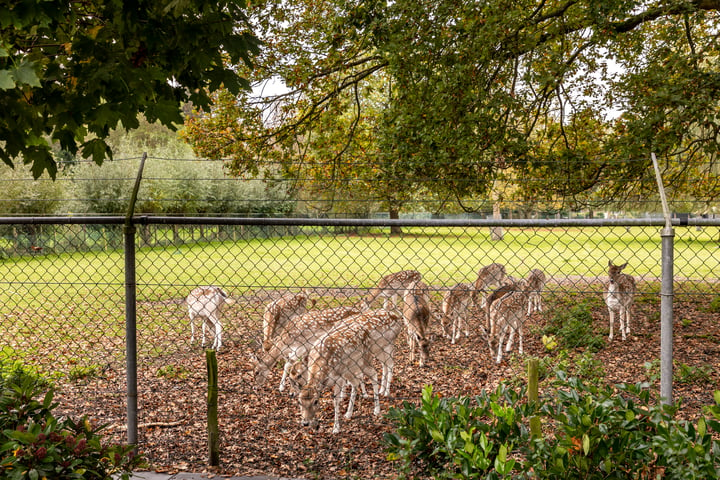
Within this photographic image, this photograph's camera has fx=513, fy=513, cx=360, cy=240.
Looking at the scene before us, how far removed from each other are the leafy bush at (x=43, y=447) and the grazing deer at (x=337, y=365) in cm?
222

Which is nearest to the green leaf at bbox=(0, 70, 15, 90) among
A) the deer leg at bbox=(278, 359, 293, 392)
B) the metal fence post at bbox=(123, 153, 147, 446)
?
the metal fence post at bbox=(123, 153, 147, 446)

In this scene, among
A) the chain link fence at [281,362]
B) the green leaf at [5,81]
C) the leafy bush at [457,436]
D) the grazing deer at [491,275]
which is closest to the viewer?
the green leaf at [5,81]

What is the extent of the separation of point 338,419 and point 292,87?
7682 millimetres

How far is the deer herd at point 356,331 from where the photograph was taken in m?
5.19

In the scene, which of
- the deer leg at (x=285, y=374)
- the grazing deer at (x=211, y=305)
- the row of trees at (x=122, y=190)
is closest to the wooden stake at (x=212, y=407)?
the deer leg at (x=285, y=374)

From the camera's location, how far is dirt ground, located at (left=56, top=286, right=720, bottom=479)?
4289 mm

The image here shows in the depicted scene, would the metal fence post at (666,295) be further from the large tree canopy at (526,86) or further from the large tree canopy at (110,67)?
the large tree canopy at (526,86)

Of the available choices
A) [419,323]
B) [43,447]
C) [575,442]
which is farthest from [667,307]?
[419,323]

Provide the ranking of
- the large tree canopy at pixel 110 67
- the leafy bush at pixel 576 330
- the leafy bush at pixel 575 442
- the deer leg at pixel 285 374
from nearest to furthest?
the leafy bush at pixel 575 442, the large tree canopy at pixel 110 67, the deer leg at pixel 285 374, the leafy bush at pixel 576 330

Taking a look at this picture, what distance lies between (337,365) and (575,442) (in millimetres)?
2930

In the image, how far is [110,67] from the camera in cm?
285

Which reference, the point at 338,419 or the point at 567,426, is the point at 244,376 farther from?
the point at 567,426

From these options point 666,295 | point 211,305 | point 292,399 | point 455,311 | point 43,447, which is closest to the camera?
point 43,447

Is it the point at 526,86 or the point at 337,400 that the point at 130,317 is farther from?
the point at 526,86
